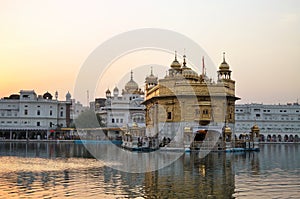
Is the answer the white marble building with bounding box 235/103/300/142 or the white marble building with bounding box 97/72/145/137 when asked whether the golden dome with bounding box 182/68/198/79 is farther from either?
the white marble building with bounding box 235/103/300/142

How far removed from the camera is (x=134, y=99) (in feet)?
260

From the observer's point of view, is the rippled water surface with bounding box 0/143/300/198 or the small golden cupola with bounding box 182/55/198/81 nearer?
the rippled water surface with bounding box 0/143/300/198

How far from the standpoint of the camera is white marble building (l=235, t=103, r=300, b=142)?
3199 inches

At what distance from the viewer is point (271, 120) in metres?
82.8

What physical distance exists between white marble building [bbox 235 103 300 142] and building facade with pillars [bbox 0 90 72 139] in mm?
32609

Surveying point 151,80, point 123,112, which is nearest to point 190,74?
point 151,80

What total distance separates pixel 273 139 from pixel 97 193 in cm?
6920

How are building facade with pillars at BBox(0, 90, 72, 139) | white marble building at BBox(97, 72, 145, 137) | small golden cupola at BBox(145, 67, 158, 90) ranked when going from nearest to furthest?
1. small golden cupola at BBox(145, 67, 158, 90)
2. building facade with pillars at BBox(0, 90, 72, 139)
3. white marble building at BBox(97, 72, 145, 137)

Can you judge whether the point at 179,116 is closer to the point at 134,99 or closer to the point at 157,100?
the point at 157,100

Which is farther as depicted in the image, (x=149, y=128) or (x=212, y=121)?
(x=149, y=128)

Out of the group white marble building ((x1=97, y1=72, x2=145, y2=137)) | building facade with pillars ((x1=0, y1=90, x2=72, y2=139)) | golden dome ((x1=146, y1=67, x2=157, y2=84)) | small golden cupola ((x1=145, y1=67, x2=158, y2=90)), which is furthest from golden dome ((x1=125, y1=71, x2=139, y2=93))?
golden dome ((x1=146, y1=67, x2=157, y2=84))

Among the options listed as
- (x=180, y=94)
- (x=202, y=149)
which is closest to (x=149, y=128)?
(x=180, y=94)

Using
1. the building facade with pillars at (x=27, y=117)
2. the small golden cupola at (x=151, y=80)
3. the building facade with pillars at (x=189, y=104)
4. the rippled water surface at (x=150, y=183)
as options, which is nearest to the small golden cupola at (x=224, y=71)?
the building facade with pillars at (x=189, y=104)

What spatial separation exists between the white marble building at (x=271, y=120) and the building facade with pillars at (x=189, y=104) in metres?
36.3
